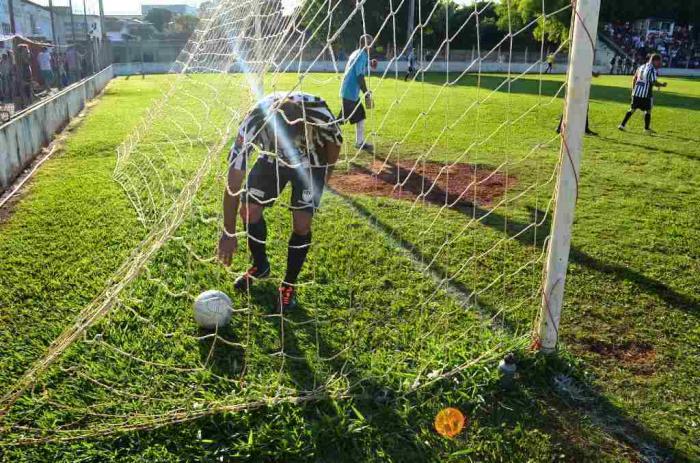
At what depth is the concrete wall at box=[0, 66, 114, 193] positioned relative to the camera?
7141 millimetres

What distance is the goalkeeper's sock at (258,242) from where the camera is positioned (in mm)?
3900

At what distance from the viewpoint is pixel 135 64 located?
36250 millimetres

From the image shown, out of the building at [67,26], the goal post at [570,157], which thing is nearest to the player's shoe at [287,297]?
the goal post at [570,157]

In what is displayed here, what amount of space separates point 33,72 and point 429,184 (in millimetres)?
9867

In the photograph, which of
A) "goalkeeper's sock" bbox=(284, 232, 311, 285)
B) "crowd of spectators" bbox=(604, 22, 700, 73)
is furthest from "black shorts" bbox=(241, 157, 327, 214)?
"crowd of spectators" bbox=(604, 22, 700, 73)

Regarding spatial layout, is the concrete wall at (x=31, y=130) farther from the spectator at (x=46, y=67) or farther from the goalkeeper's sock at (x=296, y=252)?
the goalkeeper's sock at (x=296, y=252)

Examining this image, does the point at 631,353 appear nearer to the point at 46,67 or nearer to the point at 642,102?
the point at 642,102

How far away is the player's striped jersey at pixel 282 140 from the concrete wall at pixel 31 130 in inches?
182

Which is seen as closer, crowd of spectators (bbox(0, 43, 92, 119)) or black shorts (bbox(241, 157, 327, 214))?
black shorts (bbox(241, 157, 327, 214))

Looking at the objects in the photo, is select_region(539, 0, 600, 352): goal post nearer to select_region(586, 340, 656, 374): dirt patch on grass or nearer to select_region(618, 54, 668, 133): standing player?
select_region(586, 340, 656, 374): dirt patch on grass

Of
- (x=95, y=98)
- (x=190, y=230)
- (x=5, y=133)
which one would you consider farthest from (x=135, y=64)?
(x=190, y=230)

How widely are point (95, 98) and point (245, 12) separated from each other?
12148mm

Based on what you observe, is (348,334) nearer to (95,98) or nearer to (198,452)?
(198,452)

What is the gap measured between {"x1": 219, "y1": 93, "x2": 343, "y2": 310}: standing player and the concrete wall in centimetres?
455
